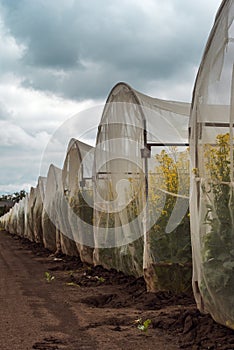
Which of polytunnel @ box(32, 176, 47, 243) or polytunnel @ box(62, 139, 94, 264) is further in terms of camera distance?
polytunnel @ box(32, 176, 47, 243)

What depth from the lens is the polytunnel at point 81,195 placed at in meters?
13.5

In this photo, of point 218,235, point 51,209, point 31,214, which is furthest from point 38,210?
point 218,235

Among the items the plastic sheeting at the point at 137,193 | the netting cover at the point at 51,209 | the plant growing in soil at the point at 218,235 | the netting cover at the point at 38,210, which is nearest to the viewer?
the plant growing in soil at the point at 218,235

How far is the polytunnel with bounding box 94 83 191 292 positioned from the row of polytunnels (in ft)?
0.05

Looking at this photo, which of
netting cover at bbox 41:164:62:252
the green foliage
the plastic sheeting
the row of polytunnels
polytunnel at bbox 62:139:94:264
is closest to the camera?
the row of polytunnels

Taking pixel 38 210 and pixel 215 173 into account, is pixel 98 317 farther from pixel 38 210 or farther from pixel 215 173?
pixel 38 210

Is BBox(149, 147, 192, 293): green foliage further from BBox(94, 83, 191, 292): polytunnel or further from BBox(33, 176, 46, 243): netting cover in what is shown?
BBox(33, 176, 46, 243): netting cover

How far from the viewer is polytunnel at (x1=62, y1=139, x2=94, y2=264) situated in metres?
13.5

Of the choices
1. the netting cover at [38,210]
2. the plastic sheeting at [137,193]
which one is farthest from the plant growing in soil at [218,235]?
the netting cover at [38,210]

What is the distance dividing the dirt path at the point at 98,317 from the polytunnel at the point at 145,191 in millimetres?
447

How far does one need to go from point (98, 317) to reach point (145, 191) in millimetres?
2419

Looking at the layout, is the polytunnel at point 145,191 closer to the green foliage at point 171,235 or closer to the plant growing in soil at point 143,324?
the green foliage at point 171,235

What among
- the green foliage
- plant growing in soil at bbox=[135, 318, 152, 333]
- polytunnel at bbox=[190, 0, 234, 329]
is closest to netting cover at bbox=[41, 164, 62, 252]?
the green foliage

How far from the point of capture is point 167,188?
26.7 ft
